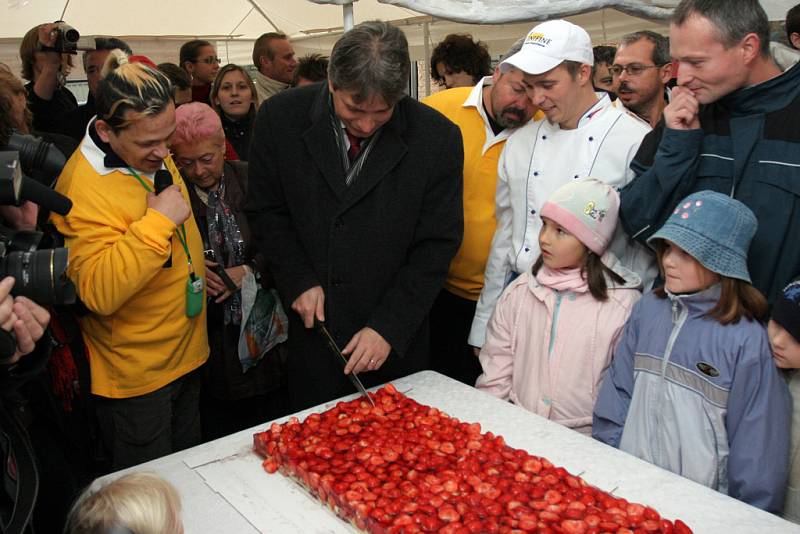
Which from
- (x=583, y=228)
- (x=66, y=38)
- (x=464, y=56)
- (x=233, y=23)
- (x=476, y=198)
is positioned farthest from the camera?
(x=233, y=23)

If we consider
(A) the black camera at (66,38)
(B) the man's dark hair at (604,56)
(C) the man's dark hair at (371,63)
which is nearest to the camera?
(C) the man's dark hair at (371,63)

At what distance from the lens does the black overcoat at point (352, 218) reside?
2096mm

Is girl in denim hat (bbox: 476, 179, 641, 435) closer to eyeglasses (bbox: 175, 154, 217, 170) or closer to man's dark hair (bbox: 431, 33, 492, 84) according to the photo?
eyeglasses (bbox: 175, 154, 217, 170)

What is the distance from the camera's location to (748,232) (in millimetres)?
1724

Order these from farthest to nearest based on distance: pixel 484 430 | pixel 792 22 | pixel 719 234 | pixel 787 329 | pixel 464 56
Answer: pixel 464 56 < pixel 792 22 < pixel 484 430 < pixel 719 234 < pixel 787 329

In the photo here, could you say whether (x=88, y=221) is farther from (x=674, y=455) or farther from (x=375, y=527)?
(x=674, y=455)

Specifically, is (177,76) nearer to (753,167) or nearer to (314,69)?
(314,69)

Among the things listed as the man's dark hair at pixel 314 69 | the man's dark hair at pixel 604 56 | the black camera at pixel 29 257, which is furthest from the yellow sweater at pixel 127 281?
the man's dark hair at pixel 604 56

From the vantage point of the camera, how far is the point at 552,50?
2156 millimetres

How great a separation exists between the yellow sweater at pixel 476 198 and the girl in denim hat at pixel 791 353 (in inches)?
45.2

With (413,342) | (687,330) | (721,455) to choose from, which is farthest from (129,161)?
(721,455)

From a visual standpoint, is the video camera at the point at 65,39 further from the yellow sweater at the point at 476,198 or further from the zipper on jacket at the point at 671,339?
→ the zipper on jacket at the point at 671,339

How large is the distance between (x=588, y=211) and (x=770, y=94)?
0.56m

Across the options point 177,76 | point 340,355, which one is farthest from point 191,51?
point 340,355
